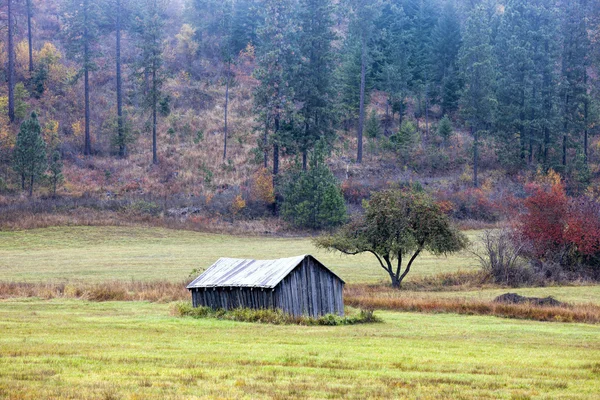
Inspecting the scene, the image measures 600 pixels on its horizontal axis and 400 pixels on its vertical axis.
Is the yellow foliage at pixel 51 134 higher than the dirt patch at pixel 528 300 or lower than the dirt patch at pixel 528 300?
higher

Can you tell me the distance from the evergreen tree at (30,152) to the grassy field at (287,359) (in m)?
43.5

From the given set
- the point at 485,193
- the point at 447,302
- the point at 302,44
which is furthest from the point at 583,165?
the point at 447,302

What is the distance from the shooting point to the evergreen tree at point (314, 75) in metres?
84.7

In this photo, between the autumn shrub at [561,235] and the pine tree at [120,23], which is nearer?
the autumn shrub at [561,235]

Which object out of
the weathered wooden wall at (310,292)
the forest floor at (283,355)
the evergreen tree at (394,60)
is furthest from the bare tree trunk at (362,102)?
the weathered wooden wall at (310,292)

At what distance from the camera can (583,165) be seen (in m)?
81.2

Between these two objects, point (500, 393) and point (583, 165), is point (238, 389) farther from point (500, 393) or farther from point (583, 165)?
point (583, 165)

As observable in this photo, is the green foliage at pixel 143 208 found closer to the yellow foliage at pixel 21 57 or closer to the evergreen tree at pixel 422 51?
the yellow foliage at pixel 21 57

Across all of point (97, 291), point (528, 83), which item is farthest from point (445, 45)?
point (97, 291)

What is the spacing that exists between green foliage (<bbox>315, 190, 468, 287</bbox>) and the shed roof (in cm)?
1234

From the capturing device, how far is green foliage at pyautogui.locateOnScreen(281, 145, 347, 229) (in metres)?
71.9

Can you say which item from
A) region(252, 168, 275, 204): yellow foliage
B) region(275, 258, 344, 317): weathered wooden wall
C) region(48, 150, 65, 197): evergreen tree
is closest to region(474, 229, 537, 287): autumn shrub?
region(275, 258, 344, 317): weathered wooden wall

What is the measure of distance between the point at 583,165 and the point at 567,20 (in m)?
22.5

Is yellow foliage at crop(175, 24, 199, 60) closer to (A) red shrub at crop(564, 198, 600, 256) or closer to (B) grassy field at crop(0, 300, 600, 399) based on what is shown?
(A) red shrub at crop(564, 198, 600, 256)
